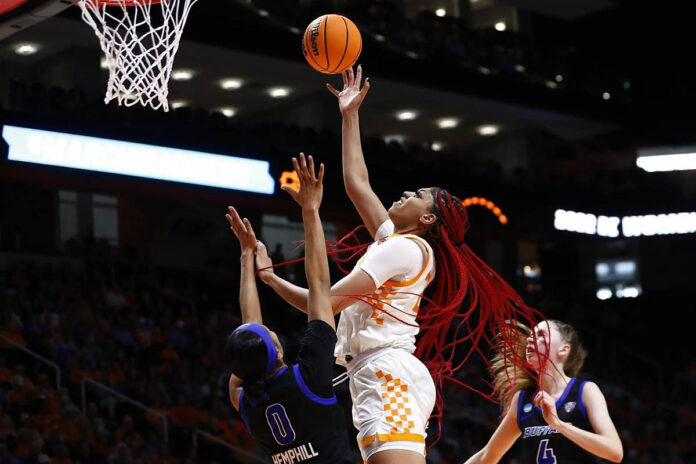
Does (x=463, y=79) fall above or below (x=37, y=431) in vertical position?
above

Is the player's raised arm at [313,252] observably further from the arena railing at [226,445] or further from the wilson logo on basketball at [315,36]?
the arena railing at [226,445]

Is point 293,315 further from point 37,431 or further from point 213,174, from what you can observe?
point 37,431

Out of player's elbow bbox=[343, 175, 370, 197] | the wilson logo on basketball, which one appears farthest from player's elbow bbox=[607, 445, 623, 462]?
the wilson logo on basketball

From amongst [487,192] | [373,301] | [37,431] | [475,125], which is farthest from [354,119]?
[475,125]

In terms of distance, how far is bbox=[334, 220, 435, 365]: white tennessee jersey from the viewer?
4.10 metres

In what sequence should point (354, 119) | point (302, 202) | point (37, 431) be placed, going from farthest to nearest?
point (37, 431), point (354, 119), point (302, 202)

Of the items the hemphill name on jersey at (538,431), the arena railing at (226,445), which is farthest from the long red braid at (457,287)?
the arena railing at (226,445)

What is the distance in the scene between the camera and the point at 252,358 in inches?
135

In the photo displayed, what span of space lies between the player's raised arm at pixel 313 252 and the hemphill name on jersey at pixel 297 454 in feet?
1.41

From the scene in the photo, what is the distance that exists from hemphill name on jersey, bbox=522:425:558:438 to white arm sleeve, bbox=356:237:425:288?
1149 millimetres

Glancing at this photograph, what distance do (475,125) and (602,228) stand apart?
4043 millimetres

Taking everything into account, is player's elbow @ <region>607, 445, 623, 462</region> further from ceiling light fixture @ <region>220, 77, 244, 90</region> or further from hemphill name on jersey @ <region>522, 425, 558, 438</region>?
ceiling light fixture @ <region>220, 77, 244, 90</region>

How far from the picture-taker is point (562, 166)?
20.0 m

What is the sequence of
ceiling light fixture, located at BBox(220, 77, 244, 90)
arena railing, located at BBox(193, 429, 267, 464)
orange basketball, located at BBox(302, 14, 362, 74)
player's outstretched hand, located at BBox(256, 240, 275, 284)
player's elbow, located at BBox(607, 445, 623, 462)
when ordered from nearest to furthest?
1. player's outstretched hand, located at BBox(256, 240, 275, 284)
2. player's elbow, located at BBox(607, 445, 623, 462)
3. orange basketball, located at BBox(302, 14, 362, 74)
4. arena railing, located at BBox(193, 429, 267, 464)
5. ceiling light fixture, located at BBox(220, 77, 244, 90)
